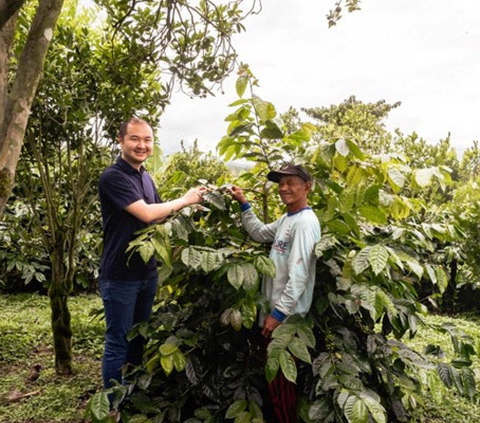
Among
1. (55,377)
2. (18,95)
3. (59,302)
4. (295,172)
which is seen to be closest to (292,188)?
(295,172)

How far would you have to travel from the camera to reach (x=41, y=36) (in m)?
1.96

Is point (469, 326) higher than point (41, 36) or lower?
lower

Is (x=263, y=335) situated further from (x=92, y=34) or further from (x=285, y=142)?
(x=92, y=34)

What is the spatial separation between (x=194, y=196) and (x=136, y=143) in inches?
18.5

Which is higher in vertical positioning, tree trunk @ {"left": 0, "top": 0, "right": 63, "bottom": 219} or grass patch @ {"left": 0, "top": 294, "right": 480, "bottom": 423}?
tree trunk @ {"left": 0, "top": 0, "right": 63, "bottom": 219}

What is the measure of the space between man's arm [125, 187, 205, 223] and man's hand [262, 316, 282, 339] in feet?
2.30

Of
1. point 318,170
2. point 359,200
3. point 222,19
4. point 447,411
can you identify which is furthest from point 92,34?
point 447,411

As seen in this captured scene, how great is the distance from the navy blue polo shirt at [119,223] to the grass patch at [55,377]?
0.44 meters

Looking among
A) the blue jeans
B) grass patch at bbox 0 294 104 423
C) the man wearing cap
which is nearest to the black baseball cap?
the man wearing cap

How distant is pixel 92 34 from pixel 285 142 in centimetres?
176

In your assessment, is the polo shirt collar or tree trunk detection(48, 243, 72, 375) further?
tree trunk detection(48, 243, 72, 375)

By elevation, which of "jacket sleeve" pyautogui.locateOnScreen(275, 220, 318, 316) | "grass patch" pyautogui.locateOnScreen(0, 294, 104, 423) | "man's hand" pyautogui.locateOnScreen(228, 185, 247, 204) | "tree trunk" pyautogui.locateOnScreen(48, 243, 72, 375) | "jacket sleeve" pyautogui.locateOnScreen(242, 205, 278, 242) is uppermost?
"man's hand" pyautogui.locateOnScreen(228, 185, 247, 204)

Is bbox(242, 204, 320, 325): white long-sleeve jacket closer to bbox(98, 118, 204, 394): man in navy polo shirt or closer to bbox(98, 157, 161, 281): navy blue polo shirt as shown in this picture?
bbox(98, 118, 204, 394): man in navy polo shirt

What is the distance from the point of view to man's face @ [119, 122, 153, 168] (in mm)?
2506
